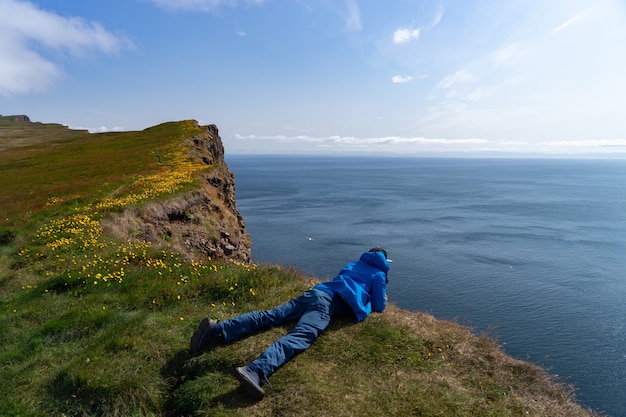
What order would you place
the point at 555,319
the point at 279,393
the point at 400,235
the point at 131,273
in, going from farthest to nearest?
1. the point at 400,235
2. the point at 555,319
3. the point at 131,273
4. the point at 279,393

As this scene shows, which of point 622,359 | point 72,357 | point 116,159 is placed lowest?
point 622,359

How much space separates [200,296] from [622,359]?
114 ft

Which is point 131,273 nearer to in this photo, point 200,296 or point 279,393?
point 200,296

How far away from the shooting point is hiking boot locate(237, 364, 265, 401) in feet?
26.1

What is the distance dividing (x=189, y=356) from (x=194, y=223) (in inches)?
899

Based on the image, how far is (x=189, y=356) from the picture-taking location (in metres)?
9.57

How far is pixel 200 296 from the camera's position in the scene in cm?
1285

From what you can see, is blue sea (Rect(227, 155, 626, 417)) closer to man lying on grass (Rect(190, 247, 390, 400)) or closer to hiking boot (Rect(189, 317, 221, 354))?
man lying on grass (Rect(190, 247, 390, 400))

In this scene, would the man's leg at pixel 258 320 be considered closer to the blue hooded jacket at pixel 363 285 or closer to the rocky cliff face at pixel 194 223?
the blue hooded jacket at pixel 363 285

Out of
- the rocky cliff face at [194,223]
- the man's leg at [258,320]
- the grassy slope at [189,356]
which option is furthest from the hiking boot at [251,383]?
the rocky cliff face at [194,223]

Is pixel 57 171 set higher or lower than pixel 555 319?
higher

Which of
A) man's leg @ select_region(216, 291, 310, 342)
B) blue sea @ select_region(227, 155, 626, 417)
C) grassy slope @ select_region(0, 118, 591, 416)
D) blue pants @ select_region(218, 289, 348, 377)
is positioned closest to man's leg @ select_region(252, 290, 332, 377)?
blue pants @ select_region(218, 289, 348, 377)

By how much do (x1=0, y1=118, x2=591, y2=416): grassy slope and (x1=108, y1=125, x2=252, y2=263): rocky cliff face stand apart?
5953mm

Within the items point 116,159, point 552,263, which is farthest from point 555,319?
point 116,159
